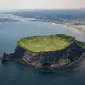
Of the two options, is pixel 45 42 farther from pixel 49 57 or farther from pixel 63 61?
pixel 63 61

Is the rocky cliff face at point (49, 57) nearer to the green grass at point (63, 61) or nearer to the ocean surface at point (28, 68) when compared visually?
the green grass at point (63, 61)

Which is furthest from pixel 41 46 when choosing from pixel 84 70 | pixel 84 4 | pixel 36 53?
pixel 84 4

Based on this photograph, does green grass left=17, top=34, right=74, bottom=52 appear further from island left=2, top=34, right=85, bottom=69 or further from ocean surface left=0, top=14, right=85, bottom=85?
ocean surface left=0, top=14, right=85, bottom=85

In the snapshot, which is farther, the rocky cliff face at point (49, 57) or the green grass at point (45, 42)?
the green grass at point (45, 42)

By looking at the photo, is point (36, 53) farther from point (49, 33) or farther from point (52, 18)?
point (52, 18)

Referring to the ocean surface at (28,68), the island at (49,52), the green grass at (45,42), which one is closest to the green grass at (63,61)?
the island at (49,52)

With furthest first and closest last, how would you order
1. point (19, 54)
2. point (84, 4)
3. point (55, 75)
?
point (84, 4) < point (19, 54) < point (55, 75)

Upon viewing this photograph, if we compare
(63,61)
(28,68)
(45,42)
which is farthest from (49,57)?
(28,68)
